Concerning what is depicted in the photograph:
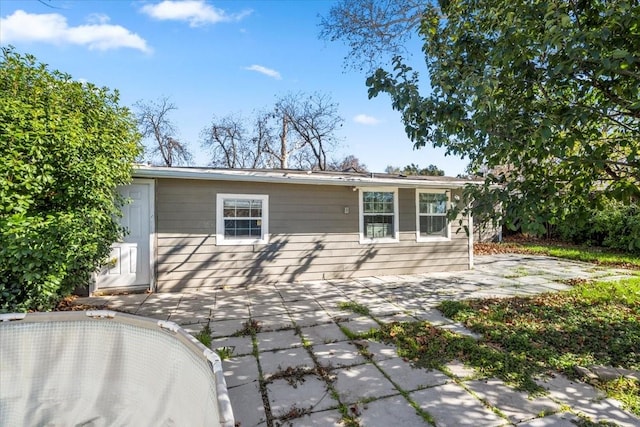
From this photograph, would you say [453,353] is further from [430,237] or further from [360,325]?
[430,237]

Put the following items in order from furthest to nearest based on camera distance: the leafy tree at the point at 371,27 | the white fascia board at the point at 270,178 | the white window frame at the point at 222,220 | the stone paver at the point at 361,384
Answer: the leafy tree at the point at 371,27 → the white window frame at the point at 222,220 → the white fascia board at the point at 270,178 → the stone paver at the point at 361,384

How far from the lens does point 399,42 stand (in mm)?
7715

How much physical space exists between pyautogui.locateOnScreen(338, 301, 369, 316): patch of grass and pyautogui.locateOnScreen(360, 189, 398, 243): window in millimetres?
2270

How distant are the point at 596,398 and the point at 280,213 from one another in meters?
5.13

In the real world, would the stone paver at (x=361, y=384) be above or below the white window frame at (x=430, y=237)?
below

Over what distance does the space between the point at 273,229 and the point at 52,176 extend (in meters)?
3.53

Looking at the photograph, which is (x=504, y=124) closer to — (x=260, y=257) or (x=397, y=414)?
(x=397, y=414)

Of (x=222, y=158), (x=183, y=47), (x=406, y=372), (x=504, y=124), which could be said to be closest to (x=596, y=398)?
(x=406, y=372)

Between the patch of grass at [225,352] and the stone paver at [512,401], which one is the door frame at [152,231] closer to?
the patch of grass at [225,352]

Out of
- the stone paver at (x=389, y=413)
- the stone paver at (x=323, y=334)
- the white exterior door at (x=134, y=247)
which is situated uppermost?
the white exterior door at (x=134, y=247)

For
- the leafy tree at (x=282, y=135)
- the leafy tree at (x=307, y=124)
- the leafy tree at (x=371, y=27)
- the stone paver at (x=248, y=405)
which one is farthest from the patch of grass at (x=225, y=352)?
the leafy tree at (x=307, y=124)

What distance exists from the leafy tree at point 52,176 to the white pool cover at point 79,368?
1.62 m

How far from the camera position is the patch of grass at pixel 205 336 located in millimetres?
3336

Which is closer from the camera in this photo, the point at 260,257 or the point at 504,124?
the point at 504,124
